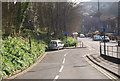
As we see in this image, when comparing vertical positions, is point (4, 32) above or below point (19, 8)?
below

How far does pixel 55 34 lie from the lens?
48656 millimetres

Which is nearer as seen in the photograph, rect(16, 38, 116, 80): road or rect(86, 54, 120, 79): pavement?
rect(16, 38, 116, 80): road

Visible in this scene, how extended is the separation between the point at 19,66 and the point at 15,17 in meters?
7.96

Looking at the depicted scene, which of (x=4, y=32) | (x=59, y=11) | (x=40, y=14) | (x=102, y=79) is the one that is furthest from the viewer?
(x=59, y=11)

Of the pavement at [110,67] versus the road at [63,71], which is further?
the pavement at [110,67]

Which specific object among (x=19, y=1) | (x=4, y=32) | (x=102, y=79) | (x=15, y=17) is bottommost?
(x=102, y=79)

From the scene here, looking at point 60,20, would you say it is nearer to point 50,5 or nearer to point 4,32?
point 50,5

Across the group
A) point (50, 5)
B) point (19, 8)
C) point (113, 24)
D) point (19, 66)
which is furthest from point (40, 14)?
point (113, 24)

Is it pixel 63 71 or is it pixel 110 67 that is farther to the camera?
pixel 110 67

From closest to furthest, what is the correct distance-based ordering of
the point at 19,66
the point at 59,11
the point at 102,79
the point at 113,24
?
1. the point at 102,79
2. the point at 19,66
3. the point at 59,11
4. the point at 113,24

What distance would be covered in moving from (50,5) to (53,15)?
2290mm

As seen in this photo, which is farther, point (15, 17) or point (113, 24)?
point (113, 24)

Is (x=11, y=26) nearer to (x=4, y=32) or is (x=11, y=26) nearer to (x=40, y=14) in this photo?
(x=4, y=32)

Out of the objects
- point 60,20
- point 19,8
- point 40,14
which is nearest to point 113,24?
point 60,20
